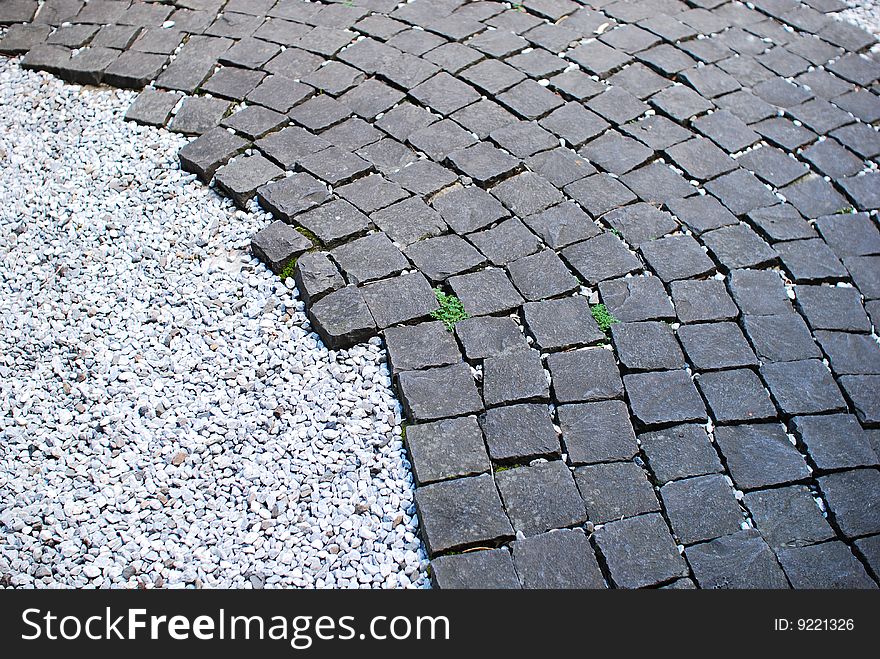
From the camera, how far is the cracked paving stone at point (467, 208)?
4.34 m

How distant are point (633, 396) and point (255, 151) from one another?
2646 millimetres

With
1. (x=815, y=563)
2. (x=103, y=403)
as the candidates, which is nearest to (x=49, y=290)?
(x=103, y=403)

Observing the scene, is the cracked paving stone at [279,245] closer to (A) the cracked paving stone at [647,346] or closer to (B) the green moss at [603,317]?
(B) the green moss at [603,317]

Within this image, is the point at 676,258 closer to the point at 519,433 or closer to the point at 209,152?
the point at 519,433

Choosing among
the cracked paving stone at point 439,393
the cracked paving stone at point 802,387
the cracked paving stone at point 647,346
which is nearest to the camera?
the cracked paving stone at point 439,393

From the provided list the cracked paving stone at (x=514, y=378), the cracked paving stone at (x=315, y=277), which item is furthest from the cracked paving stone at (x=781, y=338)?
the cracked paving stone at (x=315, y=277)

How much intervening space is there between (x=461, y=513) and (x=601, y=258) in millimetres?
1660

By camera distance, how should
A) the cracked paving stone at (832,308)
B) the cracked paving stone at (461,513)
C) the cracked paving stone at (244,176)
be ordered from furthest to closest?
the cracked paving stone at (244,176), the cracked paving stone at (832,308), the cracked paving stone at (461,513)

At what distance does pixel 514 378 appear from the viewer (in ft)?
11.9

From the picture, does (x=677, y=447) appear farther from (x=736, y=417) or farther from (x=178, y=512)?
(x=178, y=512)

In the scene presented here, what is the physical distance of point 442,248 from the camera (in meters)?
4.19

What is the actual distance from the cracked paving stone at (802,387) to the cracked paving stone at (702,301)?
36 cm

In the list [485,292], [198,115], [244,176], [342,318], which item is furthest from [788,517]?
[198,115]

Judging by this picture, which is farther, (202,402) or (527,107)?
(527,107)
